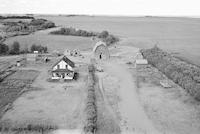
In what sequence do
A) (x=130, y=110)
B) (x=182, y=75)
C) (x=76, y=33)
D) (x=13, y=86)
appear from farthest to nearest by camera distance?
(x=76, y=33) → (x=182, y=75) → (x=13, y=86) → (x=130, y=110)

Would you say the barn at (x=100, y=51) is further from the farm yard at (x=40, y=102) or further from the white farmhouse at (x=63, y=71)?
the white farmhouse at (x=63, y=71)

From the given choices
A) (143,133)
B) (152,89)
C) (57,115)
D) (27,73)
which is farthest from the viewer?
(27,73)

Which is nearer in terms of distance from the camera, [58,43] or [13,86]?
[13,86]

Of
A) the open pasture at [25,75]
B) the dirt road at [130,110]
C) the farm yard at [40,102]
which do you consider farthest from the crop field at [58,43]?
the dirt road at [130,110]

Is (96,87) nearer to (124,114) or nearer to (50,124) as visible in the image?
(124,114)

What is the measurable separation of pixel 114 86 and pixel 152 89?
4.38m

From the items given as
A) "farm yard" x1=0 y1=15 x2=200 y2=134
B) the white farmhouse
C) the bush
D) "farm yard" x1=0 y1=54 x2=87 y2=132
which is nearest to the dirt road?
"farm yard" x1=0 y1=15 x2=200 y2=134

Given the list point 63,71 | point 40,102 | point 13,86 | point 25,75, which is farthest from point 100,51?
point 40,102

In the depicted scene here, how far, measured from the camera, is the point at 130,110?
20.1m

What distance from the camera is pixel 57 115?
18781 mm

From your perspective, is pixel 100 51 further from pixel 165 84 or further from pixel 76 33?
pixel 76 33

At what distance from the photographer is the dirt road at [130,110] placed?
1697 centimetres

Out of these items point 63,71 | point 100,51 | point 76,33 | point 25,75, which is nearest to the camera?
point 63,71

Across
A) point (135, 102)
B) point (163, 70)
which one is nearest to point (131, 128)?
point (135, 102)
